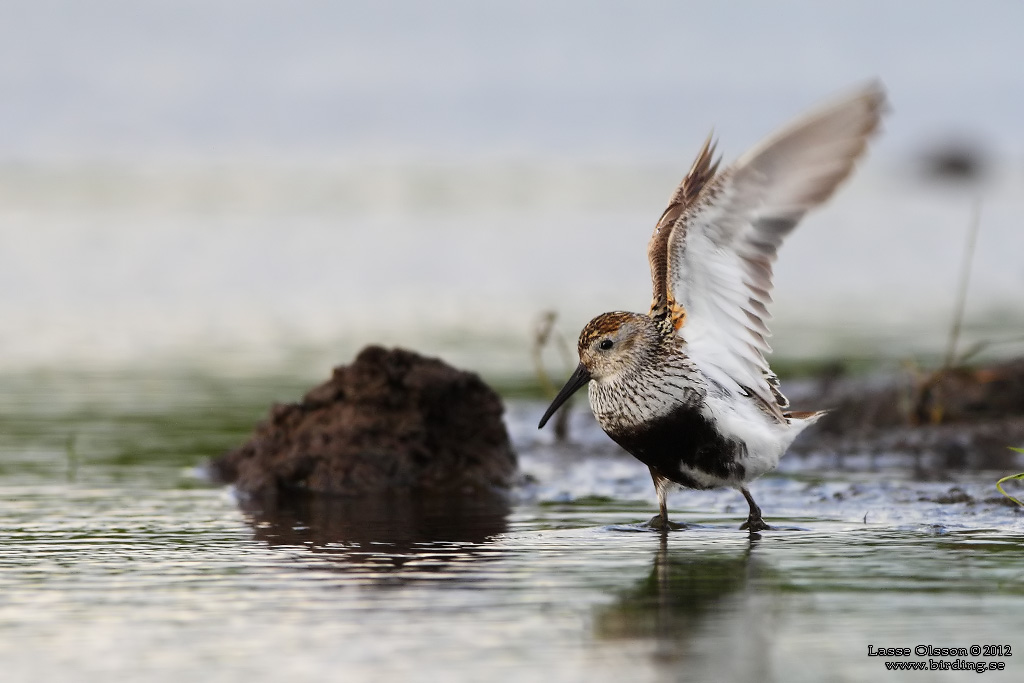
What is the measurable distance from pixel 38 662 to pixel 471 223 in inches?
853

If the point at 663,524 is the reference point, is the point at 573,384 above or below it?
above

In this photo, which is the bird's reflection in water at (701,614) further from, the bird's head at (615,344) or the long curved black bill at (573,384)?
the long curved black bill at (573,384)

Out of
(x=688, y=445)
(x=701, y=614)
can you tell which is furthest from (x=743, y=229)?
(x=701, y=614)

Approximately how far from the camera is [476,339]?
1559 centimetres

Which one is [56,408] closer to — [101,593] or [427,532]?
[427,532]

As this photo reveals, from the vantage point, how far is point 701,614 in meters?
5.44

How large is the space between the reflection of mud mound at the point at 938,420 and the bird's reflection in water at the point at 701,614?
3.67m

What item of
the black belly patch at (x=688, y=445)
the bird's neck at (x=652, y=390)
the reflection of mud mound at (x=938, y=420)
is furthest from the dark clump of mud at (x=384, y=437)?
the reflection of mud mound at (x=938, y=420)

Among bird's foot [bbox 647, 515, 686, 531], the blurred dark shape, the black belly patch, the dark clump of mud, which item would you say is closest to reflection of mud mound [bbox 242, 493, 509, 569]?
the dark clump of mud

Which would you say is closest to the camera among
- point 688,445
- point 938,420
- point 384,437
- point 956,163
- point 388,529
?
point 688,445

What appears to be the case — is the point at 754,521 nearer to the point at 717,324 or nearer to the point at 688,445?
the point at 688,445

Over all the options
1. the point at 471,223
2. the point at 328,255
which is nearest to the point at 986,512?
the point at 328,255

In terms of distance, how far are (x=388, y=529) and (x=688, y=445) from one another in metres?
1.48

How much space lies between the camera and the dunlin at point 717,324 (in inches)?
286
